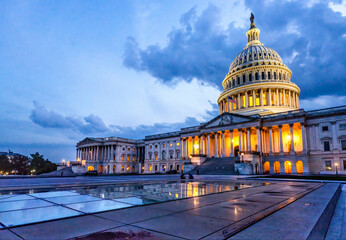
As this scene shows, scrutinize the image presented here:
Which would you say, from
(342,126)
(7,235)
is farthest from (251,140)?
(7,235)

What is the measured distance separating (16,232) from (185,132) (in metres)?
77.9

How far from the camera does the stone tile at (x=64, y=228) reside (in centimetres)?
503

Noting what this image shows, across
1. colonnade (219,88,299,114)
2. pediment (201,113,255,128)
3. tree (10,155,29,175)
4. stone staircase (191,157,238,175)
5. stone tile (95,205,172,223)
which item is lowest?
tree (10,155,29,175)

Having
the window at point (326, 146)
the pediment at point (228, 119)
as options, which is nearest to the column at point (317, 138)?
the window at point (326, 146)

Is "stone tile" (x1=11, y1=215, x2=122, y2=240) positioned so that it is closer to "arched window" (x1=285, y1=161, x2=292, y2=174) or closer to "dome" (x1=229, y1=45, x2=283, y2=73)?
"arched window" (x1=285, y1=161, x2=292, y2=174)

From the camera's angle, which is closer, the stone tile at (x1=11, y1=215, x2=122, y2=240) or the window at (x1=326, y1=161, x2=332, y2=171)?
the stone tile at (x1=11, y1=215, x2=122, y2=240)

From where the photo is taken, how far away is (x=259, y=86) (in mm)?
81875

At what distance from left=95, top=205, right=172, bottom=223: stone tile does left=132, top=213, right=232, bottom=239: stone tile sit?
43 cm

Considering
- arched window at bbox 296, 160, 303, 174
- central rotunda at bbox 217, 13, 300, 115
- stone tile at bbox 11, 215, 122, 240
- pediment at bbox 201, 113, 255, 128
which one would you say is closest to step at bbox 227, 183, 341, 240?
stone tile at bbox 11, 215, 122, 240

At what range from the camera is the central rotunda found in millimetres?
81000

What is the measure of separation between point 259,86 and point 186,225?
83.1 m

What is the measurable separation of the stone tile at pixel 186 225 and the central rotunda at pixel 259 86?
235 feet

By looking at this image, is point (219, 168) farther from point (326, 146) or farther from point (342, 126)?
point (342, 126)

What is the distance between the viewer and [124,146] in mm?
109812
